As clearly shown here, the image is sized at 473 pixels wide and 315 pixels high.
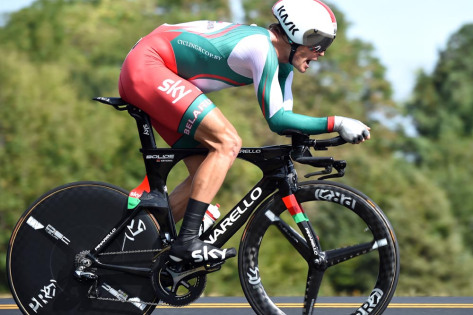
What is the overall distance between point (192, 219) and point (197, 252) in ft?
0.60

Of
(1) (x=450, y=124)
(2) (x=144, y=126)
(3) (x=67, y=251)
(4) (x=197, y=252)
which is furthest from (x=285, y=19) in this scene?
(1) (x=450, y=124)

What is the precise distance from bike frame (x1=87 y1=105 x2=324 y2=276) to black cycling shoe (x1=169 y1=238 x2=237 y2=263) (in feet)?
0.37

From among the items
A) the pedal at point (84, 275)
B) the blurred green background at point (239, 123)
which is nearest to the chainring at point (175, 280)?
the pedal at point (84, 275)

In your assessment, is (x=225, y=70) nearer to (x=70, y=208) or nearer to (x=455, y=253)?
(x=70, y=208)

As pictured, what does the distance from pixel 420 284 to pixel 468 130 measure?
18.2 metres

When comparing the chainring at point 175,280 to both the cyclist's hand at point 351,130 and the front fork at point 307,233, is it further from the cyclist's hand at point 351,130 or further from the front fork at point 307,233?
the cyclist's hand at point 351,130

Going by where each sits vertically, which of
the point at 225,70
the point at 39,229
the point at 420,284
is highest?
the point at 225,70

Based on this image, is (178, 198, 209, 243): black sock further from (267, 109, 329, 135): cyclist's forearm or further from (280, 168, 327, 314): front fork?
(267, 109, 329, 135): cyclist's forearm

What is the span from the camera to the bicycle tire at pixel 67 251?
186 inches

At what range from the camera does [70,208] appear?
476 cm

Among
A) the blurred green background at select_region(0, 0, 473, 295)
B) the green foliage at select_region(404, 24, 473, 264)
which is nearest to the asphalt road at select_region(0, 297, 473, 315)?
the blurred green background at select_region(0, 0, 473, 295)

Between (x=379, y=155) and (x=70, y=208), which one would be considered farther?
(x=379, y=155)

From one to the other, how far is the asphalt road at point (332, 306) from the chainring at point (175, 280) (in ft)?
2.36

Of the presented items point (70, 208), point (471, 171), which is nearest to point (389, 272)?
point (70, 208)
